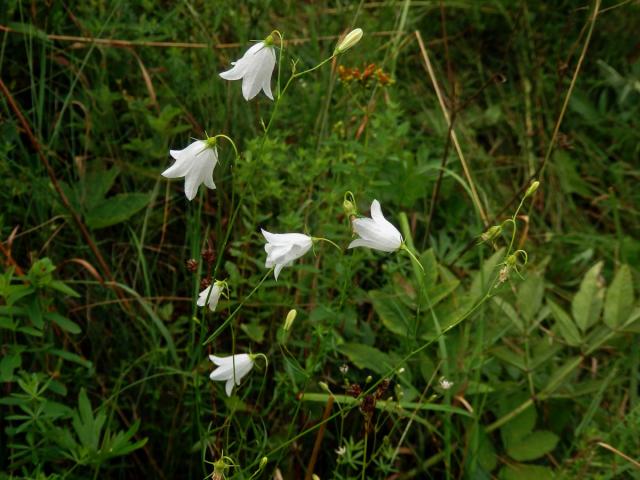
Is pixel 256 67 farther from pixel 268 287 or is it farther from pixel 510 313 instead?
Result: pixel 510 313

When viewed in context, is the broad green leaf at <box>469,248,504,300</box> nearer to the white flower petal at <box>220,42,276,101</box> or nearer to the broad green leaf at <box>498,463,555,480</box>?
the broad green leaf at <box>498,463,555,480</box>

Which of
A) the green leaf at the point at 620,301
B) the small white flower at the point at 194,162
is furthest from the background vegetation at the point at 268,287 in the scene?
the small white flower at the point at 194,162

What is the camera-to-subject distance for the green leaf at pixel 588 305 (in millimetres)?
2209

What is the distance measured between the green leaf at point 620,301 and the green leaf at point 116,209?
1.24 metres

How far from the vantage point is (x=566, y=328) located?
221cm

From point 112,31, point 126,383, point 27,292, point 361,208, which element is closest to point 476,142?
point 361,208

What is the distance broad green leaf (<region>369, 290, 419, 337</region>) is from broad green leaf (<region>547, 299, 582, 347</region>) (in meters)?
0.37

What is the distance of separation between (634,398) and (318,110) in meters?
1.25

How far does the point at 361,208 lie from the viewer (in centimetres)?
249

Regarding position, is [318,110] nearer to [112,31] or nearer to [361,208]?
[361,208]

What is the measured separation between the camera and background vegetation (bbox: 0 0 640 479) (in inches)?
76.7

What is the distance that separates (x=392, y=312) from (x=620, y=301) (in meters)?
0.57

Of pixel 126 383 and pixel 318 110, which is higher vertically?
pixel 318 110

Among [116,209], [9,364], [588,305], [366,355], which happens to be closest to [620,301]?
[588,305]
